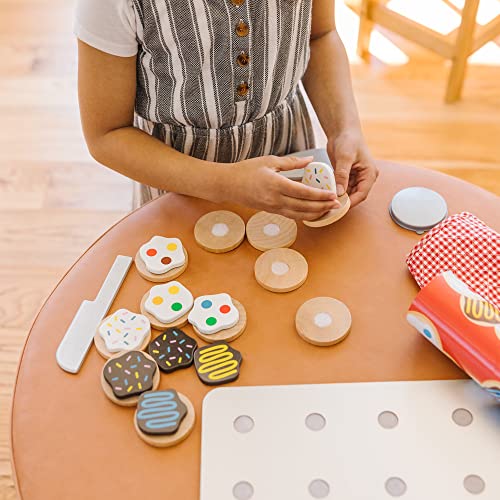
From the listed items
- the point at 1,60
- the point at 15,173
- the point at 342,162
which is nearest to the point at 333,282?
the point at 342,162

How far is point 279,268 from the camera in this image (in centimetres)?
88

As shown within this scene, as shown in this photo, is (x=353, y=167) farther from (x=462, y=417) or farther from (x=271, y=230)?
(x=462, y=417)

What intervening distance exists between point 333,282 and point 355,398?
17cm

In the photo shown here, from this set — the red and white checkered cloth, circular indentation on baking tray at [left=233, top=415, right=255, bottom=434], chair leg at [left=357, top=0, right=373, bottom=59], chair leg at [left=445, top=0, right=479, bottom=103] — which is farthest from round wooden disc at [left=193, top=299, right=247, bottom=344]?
chair leg at [left=357, top=0, right=373, bottom=59]

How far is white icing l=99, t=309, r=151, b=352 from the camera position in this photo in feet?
2.63

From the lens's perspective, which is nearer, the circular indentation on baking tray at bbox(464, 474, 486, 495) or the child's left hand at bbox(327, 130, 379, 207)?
the circular indentation on baking tray at bbox(464, 474, 486, 495)

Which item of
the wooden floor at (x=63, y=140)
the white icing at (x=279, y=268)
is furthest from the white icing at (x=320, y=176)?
the wooden floor at (x=63, y=140)

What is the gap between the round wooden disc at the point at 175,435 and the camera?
73cm

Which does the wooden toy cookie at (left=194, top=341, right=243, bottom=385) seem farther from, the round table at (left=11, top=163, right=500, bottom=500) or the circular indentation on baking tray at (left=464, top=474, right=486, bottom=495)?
Answer: the circular indentation on baking tray at (left=464, top=474, right=486, bottom=495)

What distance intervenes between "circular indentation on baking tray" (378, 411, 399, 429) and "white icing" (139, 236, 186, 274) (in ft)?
1.02

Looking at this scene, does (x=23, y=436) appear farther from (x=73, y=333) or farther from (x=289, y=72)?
(x=289, y=72)

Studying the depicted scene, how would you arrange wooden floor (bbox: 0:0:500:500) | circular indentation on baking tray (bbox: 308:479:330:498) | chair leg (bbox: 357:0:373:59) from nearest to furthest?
1. circular indentation on baking tray (bbox: 308:479:330:498)
2. wooden floor (bbox: 0:0:500:500)
3. chair leg (bbox: 357:0:373:59)

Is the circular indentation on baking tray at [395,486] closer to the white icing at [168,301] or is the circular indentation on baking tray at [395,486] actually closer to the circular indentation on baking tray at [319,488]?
the circular indentation on baking tray at [319,488]

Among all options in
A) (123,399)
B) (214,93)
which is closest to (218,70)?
(214,93)
